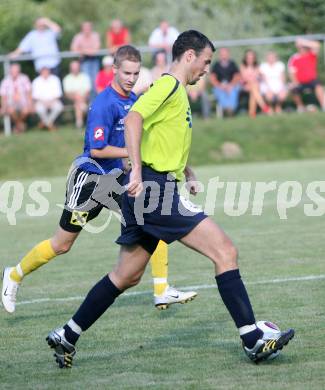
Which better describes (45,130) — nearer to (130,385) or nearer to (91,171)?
(91,171)

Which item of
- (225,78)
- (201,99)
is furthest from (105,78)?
(201,99)

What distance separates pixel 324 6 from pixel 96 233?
73.1ft

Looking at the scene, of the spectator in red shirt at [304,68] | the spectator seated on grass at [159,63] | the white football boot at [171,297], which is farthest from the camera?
the spectator in red shirt at [304,68]

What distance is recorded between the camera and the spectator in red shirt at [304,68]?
71.9 feet

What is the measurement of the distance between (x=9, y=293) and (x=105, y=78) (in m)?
13.9

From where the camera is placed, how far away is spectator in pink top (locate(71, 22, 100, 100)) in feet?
70.2

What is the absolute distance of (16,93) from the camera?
2095 cm

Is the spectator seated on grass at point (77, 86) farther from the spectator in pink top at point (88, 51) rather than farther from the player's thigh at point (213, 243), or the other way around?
the player's thigh at point (213, 243)

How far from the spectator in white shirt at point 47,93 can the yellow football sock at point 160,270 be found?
1384cm

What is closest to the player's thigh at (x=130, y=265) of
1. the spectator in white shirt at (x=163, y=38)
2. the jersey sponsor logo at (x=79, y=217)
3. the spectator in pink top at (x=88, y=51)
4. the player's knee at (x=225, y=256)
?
the player's knee at (x=225, y=256)

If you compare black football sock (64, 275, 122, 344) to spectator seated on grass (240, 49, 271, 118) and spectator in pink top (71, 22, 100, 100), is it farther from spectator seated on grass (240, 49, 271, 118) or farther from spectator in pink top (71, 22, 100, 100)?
spectator seated on grass (240, 49, 271, 118)

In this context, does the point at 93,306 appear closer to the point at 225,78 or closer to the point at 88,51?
the point at 88,51

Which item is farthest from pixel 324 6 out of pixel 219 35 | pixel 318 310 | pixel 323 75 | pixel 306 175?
pixel 318 310

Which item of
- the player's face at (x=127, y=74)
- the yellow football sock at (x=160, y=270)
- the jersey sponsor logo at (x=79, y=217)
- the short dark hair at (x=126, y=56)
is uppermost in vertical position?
the short dark hair at (x=126, y=56)
